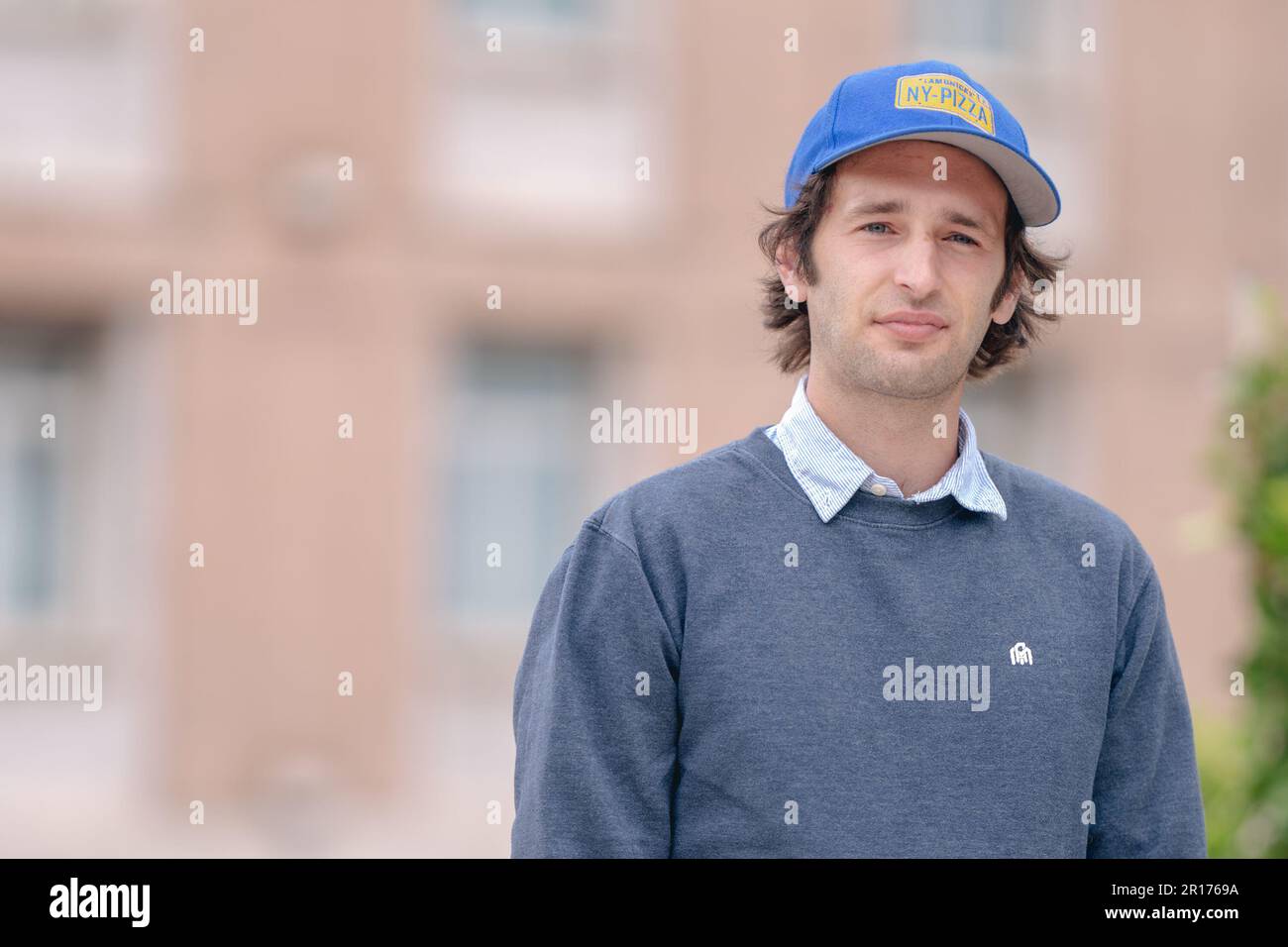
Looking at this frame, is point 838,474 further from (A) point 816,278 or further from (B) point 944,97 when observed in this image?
Answer: (B) point 944,97

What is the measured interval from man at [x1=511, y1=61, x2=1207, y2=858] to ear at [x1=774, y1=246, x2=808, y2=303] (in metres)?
0.03

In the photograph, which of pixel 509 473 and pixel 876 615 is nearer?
pixel 876 615

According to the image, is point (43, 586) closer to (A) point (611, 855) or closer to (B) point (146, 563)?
(B) point (146, 563)

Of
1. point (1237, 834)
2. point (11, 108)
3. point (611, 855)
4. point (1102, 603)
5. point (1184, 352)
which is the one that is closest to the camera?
point (611, 855)

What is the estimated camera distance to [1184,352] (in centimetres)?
1102

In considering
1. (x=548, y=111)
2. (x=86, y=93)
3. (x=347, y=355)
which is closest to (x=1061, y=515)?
(x=347, y=355)

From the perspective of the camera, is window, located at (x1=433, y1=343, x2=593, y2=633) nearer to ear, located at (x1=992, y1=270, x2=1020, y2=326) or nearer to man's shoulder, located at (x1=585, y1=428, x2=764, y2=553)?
ear, located at (x1=992, y1=270, x2=1020, y2=326)

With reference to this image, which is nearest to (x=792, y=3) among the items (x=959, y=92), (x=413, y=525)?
(x=413, y=525)

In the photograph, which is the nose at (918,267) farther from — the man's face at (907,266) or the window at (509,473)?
the window at (509,473)

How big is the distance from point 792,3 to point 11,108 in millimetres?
4429

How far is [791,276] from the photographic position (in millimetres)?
2311

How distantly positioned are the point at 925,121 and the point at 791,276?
1.04ft

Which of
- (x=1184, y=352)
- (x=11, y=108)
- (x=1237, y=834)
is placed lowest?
(x=1237, y=834)

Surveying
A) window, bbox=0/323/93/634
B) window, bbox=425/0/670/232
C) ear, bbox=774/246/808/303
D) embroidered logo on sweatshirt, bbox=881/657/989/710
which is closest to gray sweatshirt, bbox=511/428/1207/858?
embroidered logo on sweatshirt, bbox=881/657/989/710
